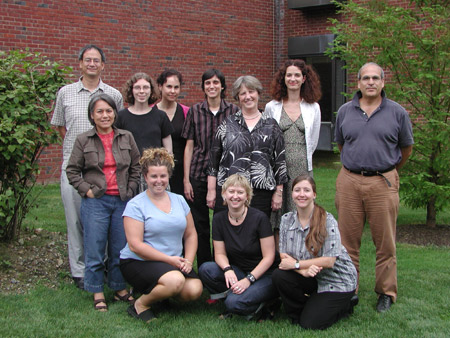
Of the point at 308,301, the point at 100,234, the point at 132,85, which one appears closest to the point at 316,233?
the point at 308,301

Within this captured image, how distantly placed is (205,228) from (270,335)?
62.0 inches

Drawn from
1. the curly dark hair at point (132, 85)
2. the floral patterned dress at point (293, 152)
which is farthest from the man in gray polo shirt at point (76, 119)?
the floral patterned dress at point (293, 152)

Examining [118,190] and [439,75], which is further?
[439,75]

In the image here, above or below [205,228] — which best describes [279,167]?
above

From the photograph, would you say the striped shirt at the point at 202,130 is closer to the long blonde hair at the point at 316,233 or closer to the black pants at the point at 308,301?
the long blonde hair at the point at 316,233

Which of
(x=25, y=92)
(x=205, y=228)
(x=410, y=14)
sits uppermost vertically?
(x=410, y=14)

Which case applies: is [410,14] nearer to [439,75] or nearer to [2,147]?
[439,75]

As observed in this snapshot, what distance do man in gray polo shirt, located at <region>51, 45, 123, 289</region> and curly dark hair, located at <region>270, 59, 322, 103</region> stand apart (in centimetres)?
166

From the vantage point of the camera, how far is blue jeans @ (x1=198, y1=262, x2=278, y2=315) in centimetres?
439

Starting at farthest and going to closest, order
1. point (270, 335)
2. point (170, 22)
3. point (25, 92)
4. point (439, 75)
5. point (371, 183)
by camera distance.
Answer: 1. point (170, 22)
2. point (439, 75)
3. point (25, 92)
4. point (371, 183)
5. point (270, 335)

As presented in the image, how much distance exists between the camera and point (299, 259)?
14.5ft

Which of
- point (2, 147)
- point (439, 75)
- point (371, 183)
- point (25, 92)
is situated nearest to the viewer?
point (371, 183)

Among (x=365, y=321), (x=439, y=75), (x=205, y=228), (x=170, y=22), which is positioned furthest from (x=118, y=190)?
(x=170, y=22)

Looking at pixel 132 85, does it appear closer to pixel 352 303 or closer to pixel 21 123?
pixel 21 123
